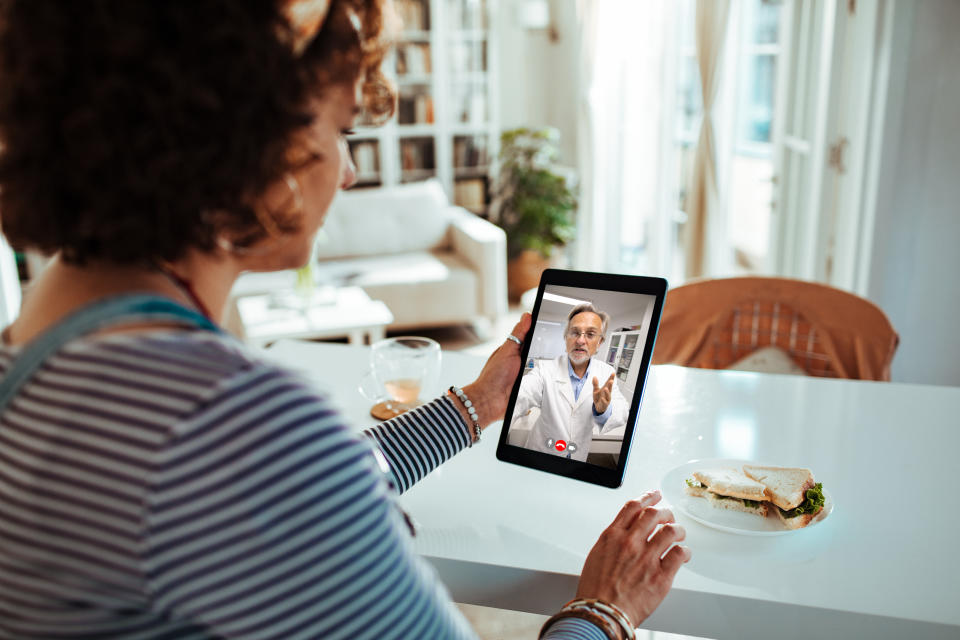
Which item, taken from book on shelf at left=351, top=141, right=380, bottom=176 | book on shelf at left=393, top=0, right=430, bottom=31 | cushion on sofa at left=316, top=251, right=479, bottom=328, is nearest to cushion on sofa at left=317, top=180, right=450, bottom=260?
cushion on sofa at left=316, top=251, right=479, bottom=328

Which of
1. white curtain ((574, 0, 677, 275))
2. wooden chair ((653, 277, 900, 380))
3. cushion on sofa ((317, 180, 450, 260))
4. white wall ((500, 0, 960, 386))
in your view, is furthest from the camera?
cushion on sofa ((317, 180, 450, 260))

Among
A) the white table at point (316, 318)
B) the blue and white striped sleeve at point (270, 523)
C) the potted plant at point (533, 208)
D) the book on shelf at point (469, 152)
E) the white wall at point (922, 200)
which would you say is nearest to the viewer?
the blue and white striped sleeve at point (270, 523)

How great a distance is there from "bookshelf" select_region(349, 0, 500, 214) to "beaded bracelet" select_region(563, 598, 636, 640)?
4659mm

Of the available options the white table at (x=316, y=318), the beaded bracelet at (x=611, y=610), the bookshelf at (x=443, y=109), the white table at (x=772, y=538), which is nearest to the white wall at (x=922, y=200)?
the white table at (x=772, y=538)

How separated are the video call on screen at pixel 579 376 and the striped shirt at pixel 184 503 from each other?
497mm

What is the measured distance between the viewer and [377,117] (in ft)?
2.42

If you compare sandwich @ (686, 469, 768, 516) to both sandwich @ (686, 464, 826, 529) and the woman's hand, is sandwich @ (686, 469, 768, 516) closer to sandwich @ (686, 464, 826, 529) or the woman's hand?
sandwich @ (686, 464, 826, 529)

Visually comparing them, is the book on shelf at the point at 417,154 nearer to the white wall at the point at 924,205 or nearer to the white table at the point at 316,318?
the white table at the point at 316,318

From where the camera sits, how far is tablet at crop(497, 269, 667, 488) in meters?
0.95

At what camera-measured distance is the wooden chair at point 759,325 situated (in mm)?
1691

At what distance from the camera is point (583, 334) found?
997mm

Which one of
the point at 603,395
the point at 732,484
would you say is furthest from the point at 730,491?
the point at 603,395

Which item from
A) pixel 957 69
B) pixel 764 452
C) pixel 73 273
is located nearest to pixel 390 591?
pixel 73 273

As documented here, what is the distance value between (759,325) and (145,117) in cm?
158
